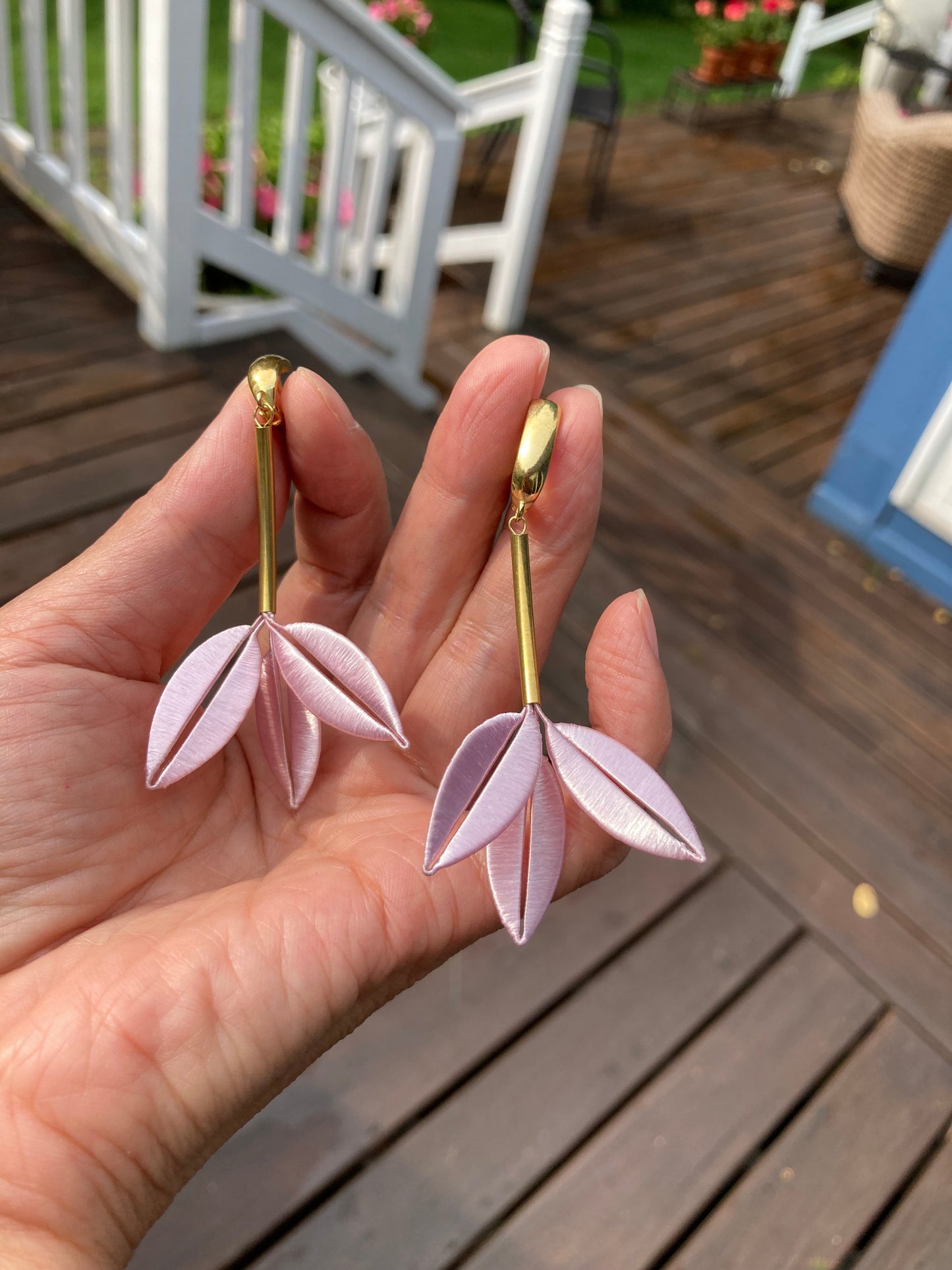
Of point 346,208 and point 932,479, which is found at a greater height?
point 346,208

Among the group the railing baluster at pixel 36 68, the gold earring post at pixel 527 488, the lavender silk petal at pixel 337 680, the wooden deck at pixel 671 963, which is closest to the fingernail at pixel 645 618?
the gold earring post at pixel 527 488

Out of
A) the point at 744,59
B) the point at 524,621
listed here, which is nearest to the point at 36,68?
the point at 524,621

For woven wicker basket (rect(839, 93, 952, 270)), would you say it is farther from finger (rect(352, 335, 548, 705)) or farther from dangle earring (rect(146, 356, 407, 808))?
dangle earring (rect(146, 356, 407, 808))

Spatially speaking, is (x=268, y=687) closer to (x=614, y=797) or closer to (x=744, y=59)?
(x=614, y=797)

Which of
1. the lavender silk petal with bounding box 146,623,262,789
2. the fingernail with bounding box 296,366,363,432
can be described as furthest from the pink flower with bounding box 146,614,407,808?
the fingernail with bounding box 296,366,363,432

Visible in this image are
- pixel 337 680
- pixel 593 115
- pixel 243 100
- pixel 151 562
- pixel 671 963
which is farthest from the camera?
pixel 593 115

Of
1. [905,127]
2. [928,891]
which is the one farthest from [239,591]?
[905,127]

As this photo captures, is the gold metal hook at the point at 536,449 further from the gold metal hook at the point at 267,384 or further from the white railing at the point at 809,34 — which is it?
the white railing at the point at 809,34

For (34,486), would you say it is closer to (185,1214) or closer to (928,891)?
(185,1214)
